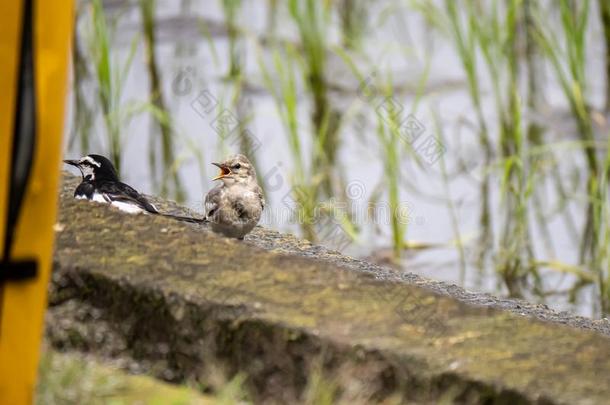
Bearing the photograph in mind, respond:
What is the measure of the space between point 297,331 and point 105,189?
4.20 feet

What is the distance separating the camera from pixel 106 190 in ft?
12.8

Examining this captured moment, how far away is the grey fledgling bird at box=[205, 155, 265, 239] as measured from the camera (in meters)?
3.82

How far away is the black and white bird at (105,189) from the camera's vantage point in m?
3.83

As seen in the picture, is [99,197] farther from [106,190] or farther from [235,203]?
[235,203]

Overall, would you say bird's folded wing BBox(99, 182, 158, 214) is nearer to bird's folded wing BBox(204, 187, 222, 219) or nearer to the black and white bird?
the black and white bird

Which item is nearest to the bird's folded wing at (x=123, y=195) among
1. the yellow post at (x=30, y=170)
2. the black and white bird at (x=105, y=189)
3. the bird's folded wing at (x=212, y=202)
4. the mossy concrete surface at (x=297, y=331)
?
the black and white bird at (x=105, y=189)

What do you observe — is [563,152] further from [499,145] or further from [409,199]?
[409,199]

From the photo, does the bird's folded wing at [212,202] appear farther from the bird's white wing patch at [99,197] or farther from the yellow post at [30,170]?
the yellow post at [30,170]

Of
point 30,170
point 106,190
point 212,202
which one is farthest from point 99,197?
point 30,170

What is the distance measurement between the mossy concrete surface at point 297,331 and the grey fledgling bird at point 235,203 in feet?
2.14

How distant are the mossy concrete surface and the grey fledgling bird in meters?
0.65

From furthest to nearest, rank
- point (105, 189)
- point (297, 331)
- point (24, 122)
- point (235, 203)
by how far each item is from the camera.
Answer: point (105, 189) → point (235, 203) → point (297, 331) → point (24, 122)

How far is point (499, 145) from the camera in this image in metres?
6.27

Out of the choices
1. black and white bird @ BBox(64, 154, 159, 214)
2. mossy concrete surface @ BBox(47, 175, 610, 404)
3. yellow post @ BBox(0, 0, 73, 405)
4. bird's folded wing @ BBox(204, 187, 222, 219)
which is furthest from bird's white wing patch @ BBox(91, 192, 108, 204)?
yellow post @ BBox(0, 0, 73, 405)
